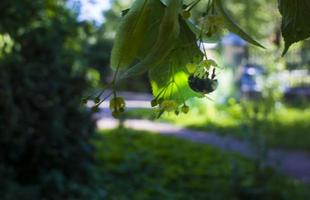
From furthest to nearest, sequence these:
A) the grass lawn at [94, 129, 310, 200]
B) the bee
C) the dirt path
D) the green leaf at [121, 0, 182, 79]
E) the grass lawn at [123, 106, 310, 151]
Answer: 1. the grass lawn at [123, 106, 310, 151]
2. the dirt path
3. the grass lawn at [94, 129, 310, 200]
4. the bee
5. the green leaf at [121, 0, 182, 79]

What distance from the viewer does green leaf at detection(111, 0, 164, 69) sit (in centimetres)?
65

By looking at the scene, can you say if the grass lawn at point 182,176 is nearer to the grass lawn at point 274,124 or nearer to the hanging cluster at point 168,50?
the grass lawn at point 274,124

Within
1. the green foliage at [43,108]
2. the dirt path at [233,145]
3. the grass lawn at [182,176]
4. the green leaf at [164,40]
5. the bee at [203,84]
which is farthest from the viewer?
the dirt path at [233,145]

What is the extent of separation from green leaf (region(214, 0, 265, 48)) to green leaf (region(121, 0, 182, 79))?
0.08 metres

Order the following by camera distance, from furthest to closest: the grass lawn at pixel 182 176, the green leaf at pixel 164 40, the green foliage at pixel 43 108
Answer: the grass lawn at pixel 182 176 < the green foliage at pixel 43 108 < the green leaf at pixel 164 40

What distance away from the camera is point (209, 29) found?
2.30ft

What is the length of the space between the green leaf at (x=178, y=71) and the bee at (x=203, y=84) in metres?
0.01

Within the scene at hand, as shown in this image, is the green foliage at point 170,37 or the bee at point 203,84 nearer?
the green foliage at point 170,37

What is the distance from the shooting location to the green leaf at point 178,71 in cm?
69

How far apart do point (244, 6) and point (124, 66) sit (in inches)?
535

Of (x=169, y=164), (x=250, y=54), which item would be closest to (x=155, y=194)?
(x=169, y=164)

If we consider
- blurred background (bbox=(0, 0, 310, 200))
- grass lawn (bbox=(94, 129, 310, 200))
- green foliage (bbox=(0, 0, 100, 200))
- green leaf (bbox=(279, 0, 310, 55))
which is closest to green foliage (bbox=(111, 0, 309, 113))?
green leaf (bbox=(279, 0, 310, 55))

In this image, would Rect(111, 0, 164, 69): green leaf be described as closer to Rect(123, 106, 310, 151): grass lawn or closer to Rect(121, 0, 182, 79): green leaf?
Rect(121, 0, 182, 79): green leaf

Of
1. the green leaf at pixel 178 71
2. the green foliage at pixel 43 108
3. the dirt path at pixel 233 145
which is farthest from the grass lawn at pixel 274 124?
the green leaf at pixel 178 71
